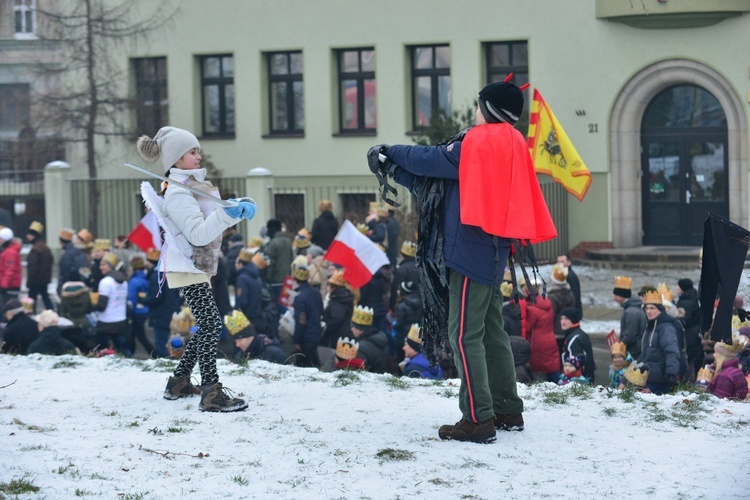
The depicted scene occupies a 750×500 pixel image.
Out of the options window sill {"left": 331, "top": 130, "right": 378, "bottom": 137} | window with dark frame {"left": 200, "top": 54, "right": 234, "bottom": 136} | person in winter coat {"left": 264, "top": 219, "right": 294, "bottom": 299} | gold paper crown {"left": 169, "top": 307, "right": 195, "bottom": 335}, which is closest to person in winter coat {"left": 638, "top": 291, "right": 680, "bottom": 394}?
gold paper crown {"left": 169, "top": 307, "right": 195, "bottom": 335}

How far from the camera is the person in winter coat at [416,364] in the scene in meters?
10.3

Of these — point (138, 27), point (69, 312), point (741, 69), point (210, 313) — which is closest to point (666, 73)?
point (741, 69)

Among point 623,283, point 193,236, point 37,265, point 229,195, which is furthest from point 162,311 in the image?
point 229,195

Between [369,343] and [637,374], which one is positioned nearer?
[637,374]

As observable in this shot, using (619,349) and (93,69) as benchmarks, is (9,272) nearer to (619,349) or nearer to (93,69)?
(93,69)

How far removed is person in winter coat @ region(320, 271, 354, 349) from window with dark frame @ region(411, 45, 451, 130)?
13.1 meters

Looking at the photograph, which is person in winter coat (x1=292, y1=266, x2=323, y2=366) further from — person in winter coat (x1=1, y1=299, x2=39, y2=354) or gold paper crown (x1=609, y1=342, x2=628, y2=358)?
gold paper crown (x1=609, y1=342, x2=628, y2=358)

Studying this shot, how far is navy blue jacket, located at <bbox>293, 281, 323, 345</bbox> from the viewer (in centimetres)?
1317

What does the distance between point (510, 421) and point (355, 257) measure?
700 centimetres

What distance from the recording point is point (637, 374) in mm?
10258

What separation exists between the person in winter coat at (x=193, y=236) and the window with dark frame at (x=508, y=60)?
1863 centimetres

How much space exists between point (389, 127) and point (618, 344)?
16.1m

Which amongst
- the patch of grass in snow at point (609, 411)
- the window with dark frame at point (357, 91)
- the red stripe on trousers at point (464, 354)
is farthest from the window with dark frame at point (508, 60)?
the red stripe on trousers at point (464, 354)

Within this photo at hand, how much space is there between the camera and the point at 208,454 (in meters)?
6.36
